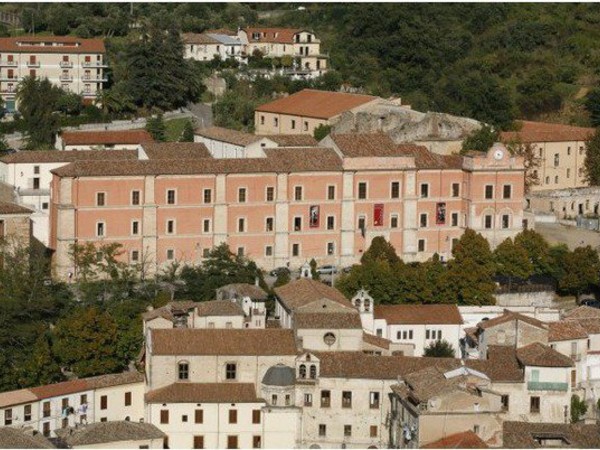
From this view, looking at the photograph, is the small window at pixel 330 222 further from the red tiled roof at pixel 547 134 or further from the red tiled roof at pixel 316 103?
the red tiled roof at pixel 547 134

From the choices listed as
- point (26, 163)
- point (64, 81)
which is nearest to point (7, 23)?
point (64, 81)

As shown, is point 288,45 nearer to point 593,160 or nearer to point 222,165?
point 593,160

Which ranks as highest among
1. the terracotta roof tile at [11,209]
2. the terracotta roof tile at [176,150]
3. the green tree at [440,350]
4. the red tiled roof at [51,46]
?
the red tiled roof at [51,46]

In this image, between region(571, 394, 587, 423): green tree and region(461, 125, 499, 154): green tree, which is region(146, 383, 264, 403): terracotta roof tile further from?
region(461, 125, 499, 154): green tree

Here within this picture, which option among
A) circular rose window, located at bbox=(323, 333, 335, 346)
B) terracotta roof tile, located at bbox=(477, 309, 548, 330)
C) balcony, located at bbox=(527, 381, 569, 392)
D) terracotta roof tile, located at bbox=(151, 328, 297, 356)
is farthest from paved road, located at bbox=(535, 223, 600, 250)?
terracotta roof tile, located at bbox=(151, 328, 297, 356)

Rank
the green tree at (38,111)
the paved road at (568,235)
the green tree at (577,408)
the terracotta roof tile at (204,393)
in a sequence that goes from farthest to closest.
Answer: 1. the green tree at (38,111)
2. the paved road at (568,235)
3. the green tree at (577,408)
4. the terracotta roof tile at (204,393)

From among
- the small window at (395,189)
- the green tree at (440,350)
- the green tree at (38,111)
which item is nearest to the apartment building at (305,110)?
the green tree at (38,111)

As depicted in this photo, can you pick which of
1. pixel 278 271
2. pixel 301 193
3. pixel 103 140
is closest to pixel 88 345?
pixel 278 271

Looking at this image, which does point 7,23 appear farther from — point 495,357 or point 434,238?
point 495,357
